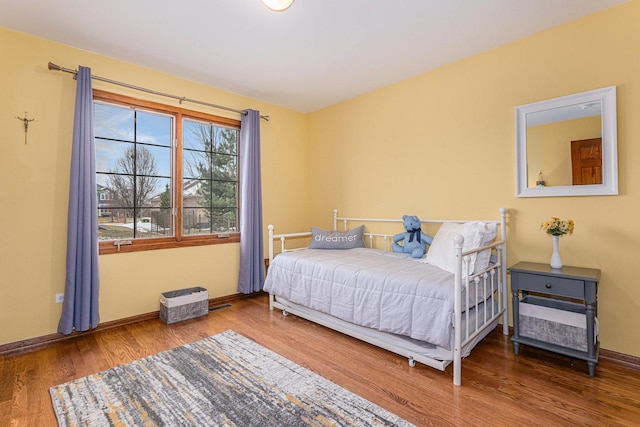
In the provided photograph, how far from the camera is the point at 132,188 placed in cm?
293

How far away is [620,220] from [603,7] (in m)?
1.45

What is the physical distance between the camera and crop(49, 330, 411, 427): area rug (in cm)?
153

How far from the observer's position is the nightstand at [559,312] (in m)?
1.86

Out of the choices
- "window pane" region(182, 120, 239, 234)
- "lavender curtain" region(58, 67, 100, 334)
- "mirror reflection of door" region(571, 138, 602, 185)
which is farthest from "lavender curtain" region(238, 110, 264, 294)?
"mirror reflection of door" region(571, 138, 602, 185)

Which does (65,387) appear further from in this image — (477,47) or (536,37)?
(536,37)

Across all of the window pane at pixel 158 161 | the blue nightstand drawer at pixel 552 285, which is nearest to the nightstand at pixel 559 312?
the blue nightstand drawer at pixel 552 285

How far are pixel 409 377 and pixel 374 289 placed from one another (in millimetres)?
589

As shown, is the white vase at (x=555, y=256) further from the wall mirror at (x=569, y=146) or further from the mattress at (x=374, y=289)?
the mattress at (x=374, y=289)

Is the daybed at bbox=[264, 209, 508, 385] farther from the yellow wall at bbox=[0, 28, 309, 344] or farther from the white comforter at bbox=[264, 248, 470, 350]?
the yellow wall at bbox=[0, 28, 309, 344]

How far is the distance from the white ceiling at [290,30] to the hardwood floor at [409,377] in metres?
2.33

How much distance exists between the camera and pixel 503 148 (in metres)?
2.56

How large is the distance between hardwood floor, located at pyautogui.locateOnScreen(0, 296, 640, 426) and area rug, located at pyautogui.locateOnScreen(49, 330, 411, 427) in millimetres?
101

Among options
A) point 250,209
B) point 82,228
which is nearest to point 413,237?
point 250,209

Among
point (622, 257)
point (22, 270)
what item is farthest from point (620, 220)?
point (22, 270)
